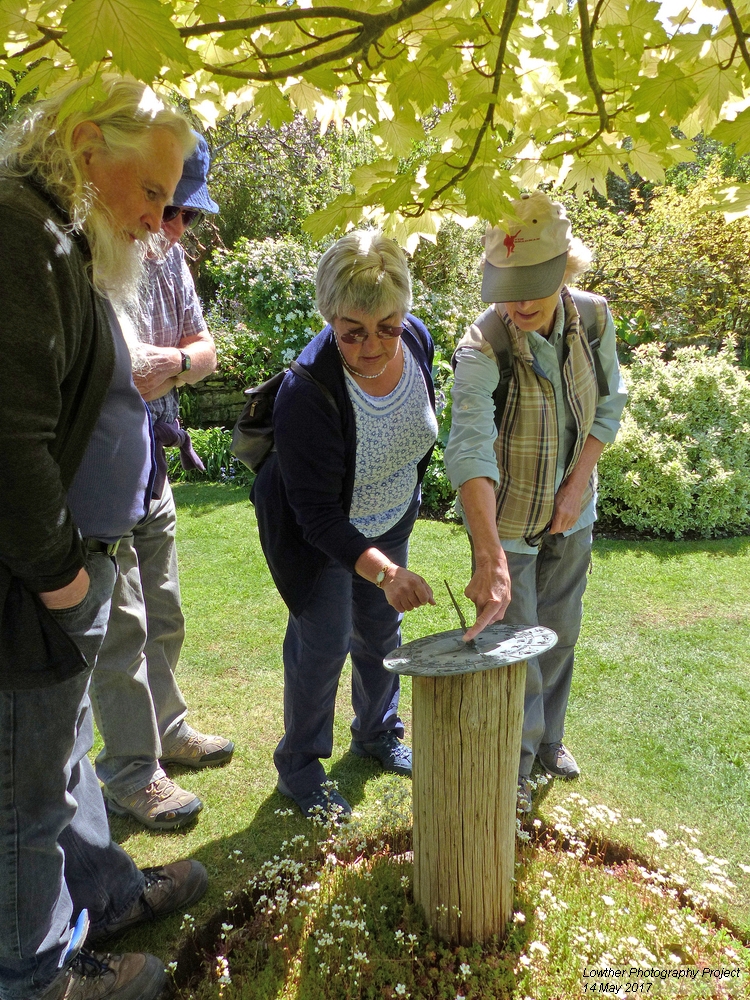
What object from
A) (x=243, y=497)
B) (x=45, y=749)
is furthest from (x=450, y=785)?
(x=243, y=497)

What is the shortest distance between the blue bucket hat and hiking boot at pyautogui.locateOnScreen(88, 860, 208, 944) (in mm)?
2269

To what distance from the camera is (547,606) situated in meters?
2.95

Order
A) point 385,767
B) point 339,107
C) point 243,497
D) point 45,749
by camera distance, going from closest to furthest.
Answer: point 45,749
point 339,107
point 385,767
point 243,497

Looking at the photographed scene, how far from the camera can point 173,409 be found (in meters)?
2.89

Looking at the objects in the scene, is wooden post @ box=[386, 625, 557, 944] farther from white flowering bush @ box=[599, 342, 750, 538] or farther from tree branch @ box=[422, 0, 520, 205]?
white flowering bush @ box=[599, 342, 750, 538]

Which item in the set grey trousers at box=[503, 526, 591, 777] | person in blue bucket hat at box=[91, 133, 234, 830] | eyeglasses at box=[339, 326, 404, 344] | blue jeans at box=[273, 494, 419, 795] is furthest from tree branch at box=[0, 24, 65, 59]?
grey trousers at box=[503, 526, 591, 777]

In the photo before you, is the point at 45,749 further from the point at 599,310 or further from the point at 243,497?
the point at 243,497

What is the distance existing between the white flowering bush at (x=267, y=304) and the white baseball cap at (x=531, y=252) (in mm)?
5846

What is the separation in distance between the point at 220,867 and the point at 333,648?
90cm

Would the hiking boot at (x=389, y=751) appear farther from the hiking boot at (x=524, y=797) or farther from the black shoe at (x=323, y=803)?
the hiking boot at (x=524, y=797)

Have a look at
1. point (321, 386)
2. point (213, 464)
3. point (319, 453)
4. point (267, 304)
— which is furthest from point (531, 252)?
point (267, 304)

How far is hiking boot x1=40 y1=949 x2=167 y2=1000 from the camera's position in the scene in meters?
1.93

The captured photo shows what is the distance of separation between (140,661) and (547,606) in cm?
160

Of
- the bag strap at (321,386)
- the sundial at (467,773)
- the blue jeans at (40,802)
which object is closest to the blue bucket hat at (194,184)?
the bag strap at (321,386)
